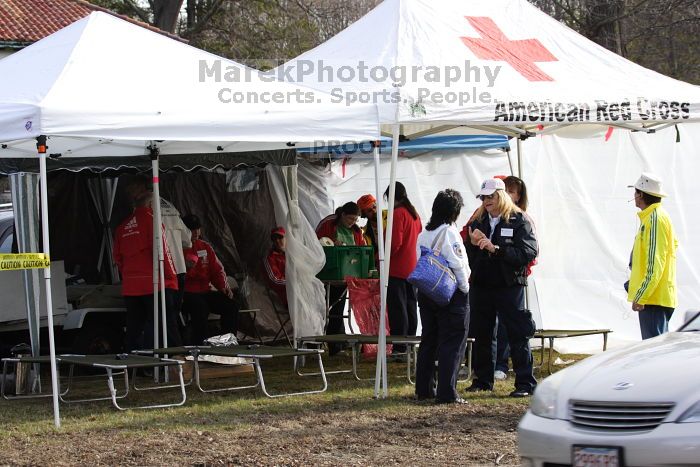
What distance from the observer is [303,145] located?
12.0m

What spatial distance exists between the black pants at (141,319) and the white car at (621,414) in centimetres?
574

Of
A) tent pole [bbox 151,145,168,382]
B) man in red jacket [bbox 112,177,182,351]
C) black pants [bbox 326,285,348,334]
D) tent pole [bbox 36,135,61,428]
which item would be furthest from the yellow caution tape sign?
black pants [bbox 326,285,348,334]

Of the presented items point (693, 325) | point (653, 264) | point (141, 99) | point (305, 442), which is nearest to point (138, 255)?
point (141, 99)

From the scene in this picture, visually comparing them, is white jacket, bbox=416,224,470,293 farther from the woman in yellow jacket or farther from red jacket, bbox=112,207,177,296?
red jacket, bbox=112,207,177,296

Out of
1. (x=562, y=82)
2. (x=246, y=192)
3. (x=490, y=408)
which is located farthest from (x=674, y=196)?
(x=490, y=408)

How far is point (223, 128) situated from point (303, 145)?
345cm

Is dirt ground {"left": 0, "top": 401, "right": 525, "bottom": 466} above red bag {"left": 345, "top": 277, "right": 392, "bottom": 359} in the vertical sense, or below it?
below

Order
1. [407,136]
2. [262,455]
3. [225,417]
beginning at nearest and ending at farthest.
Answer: [262,455], [225,417], [407,136]

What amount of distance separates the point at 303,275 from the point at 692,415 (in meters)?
7.14

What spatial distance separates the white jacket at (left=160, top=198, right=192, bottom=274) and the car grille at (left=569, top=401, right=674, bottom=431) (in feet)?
21.2

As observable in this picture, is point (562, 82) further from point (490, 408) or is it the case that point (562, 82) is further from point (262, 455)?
point (262, 455)

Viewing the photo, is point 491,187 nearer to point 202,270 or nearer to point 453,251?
point 453,251

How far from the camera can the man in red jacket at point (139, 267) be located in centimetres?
1058

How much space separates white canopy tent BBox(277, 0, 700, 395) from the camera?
9.48 meters
